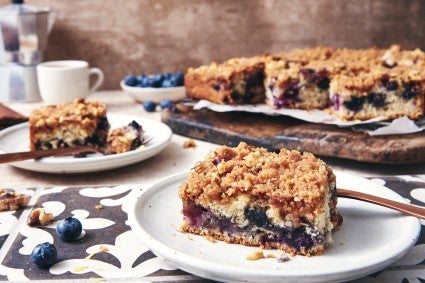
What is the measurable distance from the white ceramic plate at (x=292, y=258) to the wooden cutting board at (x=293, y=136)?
394 millimetres

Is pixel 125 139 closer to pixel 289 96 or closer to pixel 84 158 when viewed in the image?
pixel 84 158

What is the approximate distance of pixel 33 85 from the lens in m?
2.77

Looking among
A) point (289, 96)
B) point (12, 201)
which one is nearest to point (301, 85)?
point (289, 96)

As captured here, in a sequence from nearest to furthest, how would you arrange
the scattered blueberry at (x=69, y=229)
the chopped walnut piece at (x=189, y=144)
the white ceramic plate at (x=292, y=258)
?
1. the white ceramic plate at (x=292, y=258)
2. the scattered blueberry at (x=69, y=229)
3. the chopped walnut piece at (x=189, y=144)

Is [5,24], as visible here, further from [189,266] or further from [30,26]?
[189,266]

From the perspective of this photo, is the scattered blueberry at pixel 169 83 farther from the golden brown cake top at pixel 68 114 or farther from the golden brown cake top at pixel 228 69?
the golden brown cake top at pixel 68 114

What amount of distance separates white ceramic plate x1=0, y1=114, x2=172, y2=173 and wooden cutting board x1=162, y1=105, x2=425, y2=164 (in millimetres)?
186

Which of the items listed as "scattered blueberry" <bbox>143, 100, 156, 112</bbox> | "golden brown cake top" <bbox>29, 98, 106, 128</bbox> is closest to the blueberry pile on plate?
"scattered blueberry" <bbox>143, 100, 156, 112</bbox>

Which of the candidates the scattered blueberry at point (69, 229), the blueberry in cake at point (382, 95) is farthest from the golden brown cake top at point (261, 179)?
the blueberry in cake at point (382, 95)

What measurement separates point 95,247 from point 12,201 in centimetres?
34

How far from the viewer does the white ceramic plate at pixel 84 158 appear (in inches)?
65.2

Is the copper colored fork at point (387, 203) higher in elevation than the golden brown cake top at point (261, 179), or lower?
lower

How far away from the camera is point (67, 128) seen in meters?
1.86

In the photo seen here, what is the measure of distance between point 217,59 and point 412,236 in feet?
6.78
